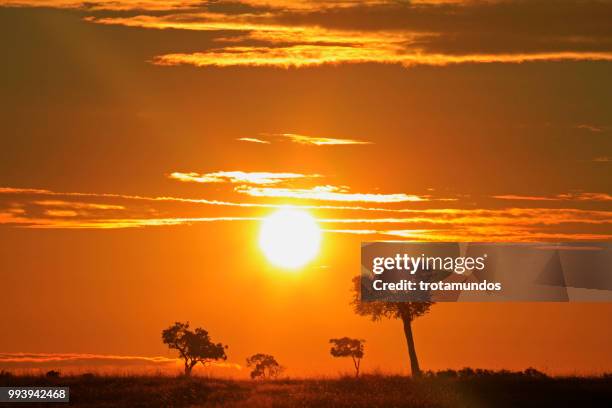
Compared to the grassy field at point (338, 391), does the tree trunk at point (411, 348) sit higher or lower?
higher

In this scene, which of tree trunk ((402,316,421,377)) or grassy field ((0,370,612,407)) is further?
tree trunk ((402,316,421,377))

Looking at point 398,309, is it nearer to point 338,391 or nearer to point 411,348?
point 411,348

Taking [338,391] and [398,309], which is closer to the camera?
[338,391]

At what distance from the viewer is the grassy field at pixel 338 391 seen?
2579 inches

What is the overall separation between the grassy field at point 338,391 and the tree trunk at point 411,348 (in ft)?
40.4

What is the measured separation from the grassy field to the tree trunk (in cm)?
1230

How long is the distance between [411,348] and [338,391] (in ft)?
86.3

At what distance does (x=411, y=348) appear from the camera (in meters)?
94.1

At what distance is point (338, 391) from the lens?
68.6 m

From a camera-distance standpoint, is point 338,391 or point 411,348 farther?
point 411,348

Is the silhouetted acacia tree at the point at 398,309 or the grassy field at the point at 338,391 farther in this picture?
the silhouetted acacia tree at the point at 398,309

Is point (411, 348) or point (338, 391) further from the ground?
point (411, 348)

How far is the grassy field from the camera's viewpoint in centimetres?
6550

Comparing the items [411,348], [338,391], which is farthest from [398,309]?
[338,391]
